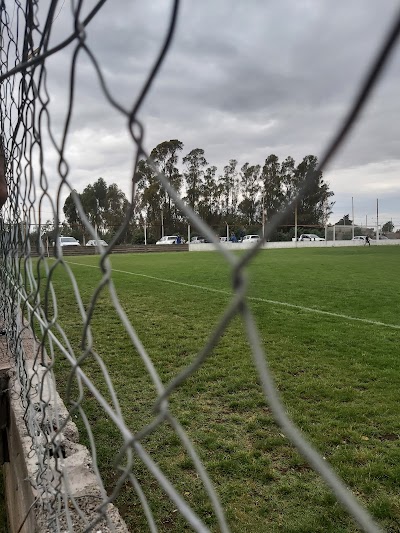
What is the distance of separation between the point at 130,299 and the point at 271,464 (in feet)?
19.7

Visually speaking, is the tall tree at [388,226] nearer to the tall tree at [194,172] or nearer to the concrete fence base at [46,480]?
the tall tree at [194,172]

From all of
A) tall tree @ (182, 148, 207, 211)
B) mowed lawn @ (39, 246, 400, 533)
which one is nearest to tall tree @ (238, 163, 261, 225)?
tall tree @ (182, 148, 207, 211)

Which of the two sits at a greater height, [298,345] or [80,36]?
[80,36]

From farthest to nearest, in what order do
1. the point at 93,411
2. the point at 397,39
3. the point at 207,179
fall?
the point at 207,179 < the point at 93,411 < the point at 397,39

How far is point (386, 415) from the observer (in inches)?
116

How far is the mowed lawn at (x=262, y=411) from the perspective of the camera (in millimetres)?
2049

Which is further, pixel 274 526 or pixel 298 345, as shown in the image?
pixel 298 345

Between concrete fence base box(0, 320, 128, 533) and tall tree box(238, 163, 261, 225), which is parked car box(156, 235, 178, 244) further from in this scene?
concrete fence base box(0, 320, 128, 533)

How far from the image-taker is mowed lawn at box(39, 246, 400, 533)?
2.05 m

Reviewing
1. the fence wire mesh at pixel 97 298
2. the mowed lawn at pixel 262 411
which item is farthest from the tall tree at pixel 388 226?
the fence wire mesh at pixel 97 298

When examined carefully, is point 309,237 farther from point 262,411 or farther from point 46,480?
point 46,480

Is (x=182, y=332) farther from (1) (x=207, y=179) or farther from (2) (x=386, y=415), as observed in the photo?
(1) (x=207, y=179)

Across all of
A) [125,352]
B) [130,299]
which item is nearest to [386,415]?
[125,352]

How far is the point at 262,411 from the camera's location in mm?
3043
